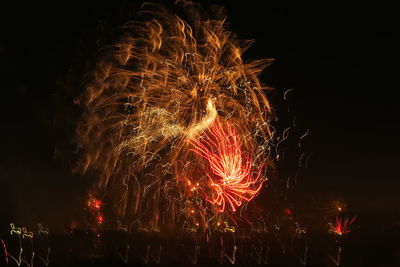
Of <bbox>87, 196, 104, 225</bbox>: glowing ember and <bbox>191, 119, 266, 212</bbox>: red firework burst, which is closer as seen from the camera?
<bbox>191, 119, 266, 212</bbox>: red firework burst

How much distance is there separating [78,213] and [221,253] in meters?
16.3

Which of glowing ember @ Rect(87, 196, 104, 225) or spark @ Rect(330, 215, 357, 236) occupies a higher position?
spark @ Rect(330, 215, 357, 236)

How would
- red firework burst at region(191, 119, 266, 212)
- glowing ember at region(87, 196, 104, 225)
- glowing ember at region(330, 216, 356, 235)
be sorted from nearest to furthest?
red firework burst at region(191, 119, 266, 212)
glowing ember at region(330, 216, 356, 235)
glowing ember at region(87, 196, 104, 225)

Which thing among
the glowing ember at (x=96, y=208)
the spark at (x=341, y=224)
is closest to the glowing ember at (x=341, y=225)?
the spark at (x=341, y=224)

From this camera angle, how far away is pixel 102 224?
98.7 feet

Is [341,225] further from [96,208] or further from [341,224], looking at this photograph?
[96,208]

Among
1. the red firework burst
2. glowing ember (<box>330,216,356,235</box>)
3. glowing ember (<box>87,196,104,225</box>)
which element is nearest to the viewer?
the red firework burst

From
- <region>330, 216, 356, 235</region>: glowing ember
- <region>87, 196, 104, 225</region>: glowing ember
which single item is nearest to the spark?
<region>330, 216, 356, 235</region>: glowing ember

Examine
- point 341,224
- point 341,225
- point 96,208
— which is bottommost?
point 96,208

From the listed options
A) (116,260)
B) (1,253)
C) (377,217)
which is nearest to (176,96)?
(116,260)

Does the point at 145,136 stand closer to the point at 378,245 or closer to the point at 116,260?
the point at 116,260

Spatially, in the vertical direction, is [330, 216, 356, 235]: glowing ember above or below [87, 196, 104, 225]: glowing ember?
above

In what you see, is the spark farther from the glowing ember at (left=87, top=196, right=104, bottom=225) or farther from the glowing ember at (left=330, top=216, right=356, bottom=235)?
the glowing ember at (left=87, top=196, right=104, bottom=225)

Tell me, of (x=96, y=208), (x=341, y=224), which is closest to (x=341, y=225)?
(x=341, y=224)
